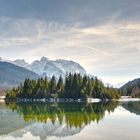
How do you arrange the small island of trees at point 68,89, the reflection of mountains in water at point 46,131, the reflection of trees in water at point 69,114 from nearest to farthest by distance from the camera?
the reflection of mountains in water at point 46,131 → the reflection of trees in water at point 69,114 → the small island of trees at point 68,89

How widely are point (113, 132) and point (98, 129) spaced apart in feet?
12.3

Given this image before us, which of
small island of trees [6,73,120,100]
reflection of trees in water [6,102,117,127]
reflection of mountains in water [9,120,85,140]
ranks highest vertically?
small island of trees [6,73,120,100]

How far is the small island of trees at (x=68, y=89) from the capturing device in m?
157

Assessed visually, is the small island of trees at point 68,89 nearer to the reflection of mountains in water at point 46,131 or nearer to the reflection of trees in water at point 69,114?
the reflection of trees in water at point 69,114

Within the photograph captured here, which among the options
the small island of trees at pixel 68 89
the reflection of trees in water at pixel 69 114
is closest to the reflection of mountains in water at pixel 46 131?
the reflection of trees in water at pixel 69 114

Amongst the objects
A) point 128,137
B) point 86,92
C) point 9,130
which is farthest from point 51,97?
point 128,137

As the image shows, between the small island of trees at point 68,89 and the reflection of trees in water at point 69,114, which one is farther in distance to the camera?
the small island of trees at point 68,89

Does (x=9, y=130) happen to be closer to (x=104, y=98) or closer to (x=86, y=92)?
(x=86, y=92)

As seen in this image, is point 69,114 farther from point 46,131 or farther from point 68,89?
point 68,89

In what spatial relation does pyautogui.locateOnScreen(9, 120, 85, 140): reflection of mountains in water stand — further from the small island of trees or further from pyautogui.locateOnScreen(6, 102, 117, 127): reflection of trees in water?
the small island of trees

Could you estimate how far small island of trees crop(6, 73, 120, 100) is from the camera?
515ft

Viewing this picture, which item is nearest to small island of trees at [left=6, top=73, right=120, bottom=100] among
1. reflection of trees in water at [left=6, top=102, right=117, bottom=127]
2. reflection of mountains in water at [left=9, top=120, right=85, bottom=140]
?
reflection of trees in water at [left=6, top=102, right=117, bottom=127]

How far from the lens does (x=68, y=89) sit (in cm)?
15875

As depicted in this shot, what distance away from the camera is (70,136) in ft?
133
